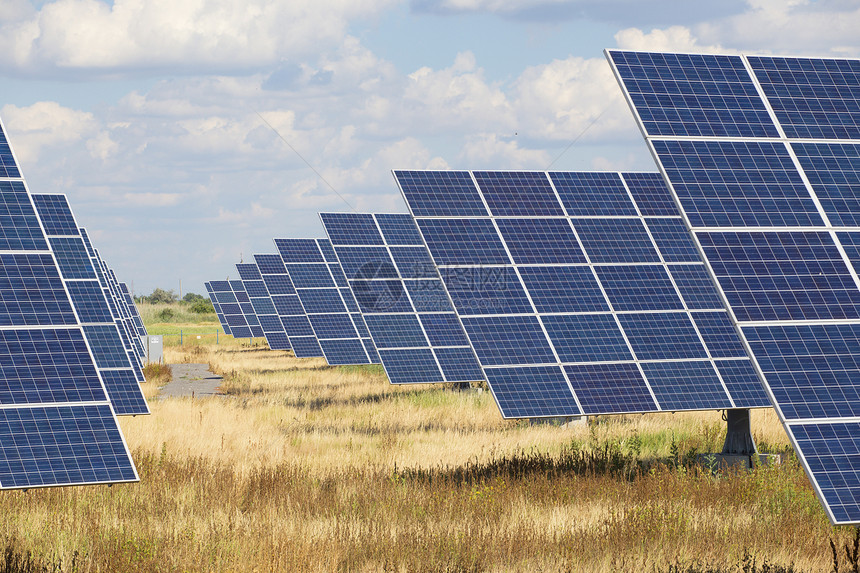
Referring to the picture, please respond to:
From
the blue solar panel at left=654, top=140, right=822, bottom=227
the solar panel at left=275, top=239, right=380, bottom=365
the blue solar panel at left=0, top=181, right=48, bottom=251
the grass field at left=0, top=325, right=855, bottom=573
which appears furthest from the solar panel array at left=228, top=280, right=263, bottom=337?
the blue solar panel at left=654, top=140, right=822, bottom=227

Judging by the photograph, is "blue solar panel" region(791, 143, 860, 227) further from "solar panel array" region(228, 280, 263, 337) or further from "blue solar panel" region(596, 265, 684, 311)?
"solar panel array" region(228, 280, 263, 337)

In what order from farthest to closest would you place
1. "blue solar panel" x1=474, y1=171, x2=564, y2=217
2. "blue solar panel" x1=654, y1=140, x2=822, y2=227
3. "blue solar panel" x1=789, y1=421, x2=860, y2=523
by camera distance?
"blue solar panel" x1=474, y1=171, x2=564, y2=217 < "blue solar panel" x1=654, y1=140, x2=822, y2=227 < "blue solar panel" x1=789, y1=421, x2=860, y2=523

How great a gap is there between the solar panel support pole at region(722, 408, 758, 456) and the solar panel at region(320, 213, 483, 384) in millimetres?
10282

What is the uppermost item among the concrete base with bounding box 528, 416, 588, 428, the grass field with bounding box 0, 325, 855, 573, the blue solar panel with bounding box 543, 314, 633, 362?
the blue solar panel with bounding box 543, 314, 633, 362

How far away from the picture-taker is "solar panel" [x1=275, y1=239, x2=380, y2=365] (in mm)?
39531

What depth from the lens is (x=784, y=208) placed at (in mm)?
10766

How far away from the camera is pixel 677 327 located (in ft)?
56.7

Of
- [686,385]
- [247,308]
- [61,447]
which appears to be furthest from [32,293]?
[247,308]

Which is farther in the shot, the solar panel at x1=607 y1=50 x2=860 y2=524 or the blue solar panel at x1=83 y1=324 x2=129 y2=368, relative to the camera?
the blue solar panel at x1=83 y1=324 x2=129 y2=368

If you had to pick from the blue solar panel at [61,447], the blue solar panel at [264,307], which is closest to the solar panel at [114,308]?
the blue solar panel at [61,447]

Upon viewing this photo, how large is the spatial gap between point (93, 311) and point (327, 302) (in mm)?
19541

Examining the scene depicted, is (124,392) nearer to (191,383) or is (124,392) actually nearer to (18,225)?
(18,225)

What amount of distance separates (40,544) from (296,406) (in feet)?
57.7

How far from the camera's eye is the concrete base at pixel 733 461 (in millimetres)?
15367
